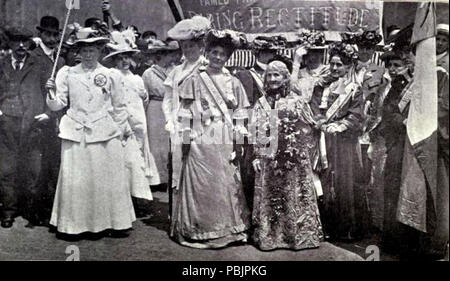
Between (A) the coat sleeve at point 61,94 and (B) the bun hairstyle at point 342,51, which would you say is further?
(B) the bun hairstyle at point 342,51

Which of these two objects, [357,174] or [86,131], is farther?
[357,174]

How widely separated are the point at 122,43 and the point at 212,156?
44.9 inches

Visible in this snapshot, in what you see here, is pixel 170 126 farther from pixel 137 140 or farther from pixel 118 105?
pixel 118 105

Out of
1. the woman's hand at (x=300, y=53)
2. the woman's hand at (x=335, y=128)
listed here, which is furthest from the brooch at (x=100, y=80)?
the woman's hand at (x=335, y=128)

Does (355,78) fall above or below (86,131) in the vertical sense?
above

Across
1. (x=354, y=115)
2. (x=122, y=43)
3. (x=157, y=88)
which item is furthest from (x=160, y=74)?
(x=354, y=115)

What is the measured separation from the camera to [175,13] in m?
4.30

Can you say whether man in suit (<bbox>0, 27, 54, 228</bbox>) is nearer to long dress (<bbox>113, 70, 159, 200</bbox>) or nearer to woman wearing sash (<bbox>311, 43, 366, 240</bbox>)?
long dress (<bbox>113, 70, 159, 200</bbox>)

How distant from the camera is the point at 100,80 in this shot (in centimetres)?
419

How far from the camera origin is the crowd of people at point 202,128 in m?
4.19

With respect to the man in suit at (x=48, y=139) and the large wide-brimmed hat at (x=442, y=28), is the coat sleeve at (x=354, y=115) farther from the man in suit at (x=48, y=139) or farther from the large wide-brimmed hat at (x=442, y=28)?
the man in suit at (x=48, y=139)

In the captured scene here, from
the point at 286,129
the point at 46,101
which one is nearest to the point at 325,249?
the point at 286,129
